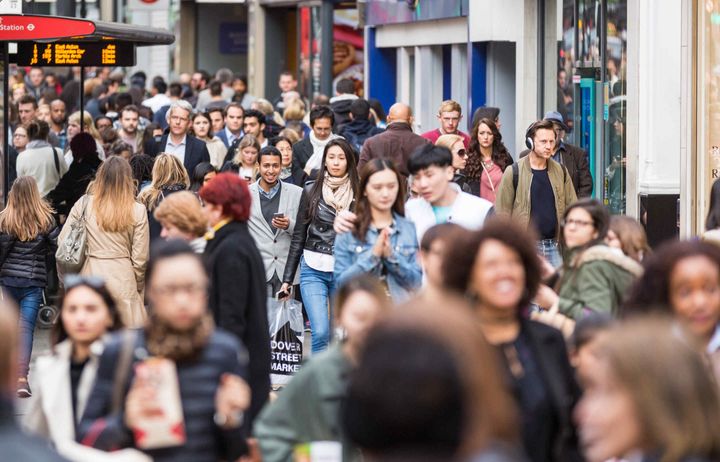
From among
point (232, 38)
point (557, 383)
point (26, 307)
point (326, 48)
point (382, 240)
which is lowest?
point (26, 307)

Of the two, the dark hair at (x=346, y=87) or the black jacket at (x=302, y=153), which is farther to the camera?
the dark hair at (x=346, y=87)

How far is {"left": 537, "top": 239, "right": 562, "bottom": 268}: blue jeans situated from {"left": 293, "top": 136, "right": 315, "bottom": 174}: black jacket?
13.4 feet

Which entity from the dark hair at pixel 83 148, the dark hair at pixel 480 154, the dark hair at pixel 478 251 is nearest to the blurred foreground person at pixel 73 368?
the dark hair at pixel 478 251

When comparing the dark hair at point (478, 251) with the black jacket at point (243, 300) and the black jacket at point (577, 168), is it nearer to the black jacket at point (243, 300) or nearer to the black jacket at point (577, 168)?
the black jacket at point (243, 300)

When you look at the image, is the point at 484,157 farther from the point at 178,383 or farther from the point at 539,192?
the point at 178,383

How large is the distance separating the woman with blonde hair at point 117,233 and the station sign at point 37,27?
8.44ft

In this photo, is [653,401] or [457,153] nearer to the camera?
[653,401]

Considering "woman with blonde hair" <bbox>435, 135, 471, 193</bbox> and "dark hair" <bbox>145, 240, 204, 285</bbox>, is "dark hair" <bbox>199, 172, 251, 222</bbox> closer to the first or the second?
"dark hair" <bbox>145, 240, 204, 285</bbox>

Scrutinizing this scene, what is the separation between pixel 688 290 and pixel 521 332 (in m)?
0.61

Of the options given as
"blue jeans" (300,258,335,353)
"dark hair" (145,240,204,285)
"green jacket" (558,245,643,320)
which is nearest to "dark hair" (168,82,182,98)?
"blue jeans" (300,258,335,353)

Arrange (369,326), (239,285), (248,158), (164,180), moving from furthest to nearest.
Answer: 1. (248,158)
2. (164,180)
3. (239,285)
4. (369,326)

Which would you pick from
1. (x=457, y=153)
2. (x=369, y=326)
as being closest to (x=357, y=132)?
(x=457, y=153)

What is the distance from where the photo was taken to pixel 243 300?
7527 millimetres

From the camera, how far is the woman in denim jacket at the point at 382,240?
8195mm
